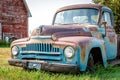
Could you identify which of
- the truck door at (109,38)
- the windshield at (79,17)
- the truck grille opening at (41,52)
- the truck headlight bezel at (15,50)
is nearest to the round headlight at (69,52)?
the truck grille opening at (41,52)

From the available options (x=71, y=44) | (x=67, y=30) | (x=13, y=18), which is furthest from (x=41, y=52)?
(x=13, y=18)

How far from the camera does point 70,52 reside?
7.93m

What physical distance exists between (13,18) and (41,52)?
91.1 ft

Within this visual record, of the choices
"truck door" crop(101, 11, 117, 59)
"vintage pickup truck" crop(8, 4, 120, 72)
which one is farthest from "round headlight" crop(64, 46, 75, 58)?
"truck door" crop(101, 11, 117, 59)

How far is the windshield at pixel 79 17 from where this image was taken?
967 centimetres

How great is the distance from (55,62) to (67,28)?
42.6 inches

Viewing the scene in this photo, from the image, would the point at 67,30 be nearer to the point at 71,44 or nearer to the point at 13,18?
the point at 71,44

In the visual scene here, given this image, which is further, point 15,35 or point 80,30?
point 15,35

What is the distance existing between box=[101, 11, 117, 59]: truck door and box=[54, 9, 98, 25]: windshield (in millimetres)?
326

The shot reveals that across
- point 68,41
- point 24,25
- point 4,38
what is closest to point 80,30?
point 68,41

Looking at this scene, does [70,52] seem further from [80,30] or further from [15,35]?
[15,35]

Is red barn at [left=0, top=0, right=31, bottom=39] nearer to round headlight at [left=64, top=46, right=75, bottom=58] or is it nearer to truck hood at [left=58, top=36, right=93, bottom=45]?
truck hood at [left=58, top=36, right=93, bottom=45]

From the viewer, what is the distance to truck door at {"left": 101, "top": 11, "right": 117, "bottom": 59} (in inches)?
388

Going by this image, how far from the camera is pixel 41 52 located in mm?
8258
